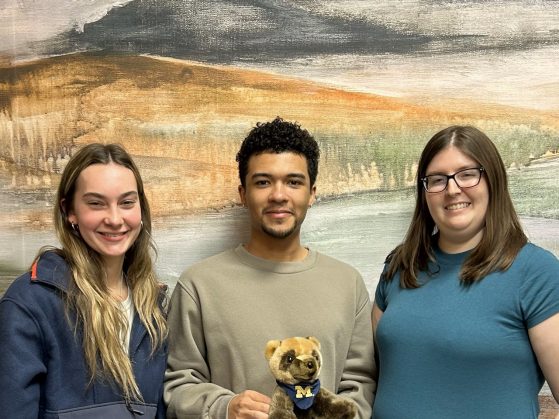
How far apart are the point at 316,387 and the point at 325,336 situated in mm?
296

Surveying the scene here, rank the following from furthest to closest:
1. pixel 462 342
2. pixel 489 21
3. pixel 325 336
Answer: pixel 489 21 < pixel 325 336 < pixel 462 342

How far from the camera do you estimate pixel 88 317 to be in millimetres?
1352

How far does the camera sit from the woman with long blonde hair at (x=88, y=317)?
4.18 feet

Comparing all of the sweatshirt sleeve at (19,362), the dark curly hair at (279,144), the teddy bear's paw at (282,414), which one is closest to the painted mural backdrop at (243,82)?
the dark curly hair at (279,144)

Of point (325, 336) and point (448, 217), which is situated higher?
point (448, 217)

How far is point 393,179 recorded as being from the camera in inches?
73.5

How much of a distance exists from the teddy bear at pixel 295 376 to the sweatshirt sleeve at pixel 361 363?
0.30 m

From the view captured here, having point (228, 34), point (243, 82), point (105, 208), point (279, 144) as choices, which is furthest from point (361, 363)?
point (228, 34)

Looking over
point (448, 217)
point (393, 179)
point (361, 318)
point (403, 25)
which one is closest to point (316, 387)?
point (361, 318)

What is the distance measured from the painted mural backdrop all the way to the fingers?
625 millimetres

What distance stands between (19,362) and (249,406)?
1.73ft

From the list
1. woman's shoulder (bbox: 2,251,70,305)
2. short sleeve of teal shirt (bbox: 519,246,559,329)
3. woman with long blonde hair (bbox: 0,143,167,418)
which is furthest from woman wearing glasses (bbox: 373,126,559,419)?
woman's shoulder (bbox: 2,251,70,305)

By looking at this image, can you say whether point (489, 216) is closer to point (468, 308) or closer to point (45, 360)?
point (468, 308)

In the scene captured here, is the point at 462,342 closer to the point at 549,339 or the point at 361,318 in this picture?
the point at 549,339
